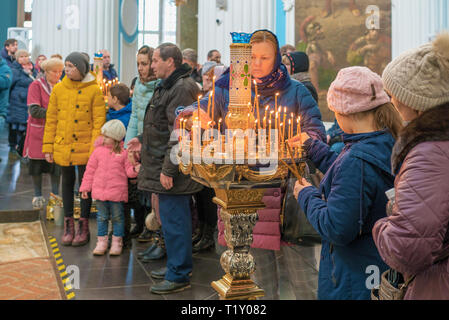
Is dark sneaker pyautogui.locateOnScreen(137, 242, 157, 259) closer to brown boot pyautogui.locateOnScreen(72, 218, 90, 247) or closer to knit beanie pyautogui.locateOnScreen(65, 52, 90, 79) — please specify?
brown boot pyautogui.locateOnScreen(72, 218, 90, 247)

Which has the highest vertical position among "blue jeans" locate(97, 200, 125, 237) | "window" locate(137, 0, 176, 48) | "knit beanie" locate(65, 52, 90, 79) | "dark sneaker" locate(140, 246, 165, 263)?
"window" locate(137, 0, 176, 48)

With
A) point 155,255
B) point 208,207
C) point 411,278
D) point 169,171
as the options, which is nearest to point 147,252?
point 155,255

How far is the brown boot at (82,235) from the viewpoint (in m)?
5.62

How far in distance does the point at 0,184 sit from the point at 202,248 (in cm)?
436

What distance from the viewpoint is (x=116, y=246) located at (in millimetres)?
5367

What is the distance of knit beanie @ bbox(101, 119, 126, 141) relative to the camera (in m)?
5.33

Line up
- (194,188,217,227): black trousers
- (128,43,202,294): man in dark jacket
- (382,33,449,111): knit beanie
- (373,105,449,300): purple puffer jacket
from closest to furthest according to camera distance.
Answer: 1. (373,105,449,300): purple puffer jacket
2. (382,33,449,111): knit beanie
3. (128,43,202,294): man in dark jacket
4. (194,188,217,227): black trousers

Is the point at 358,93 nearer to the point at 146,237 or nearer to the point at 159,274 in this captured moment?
the point at 159,274

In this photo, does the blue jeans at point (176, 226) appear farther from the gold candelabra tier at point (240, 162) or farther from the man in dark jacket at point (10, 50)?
the man in dark jacket at point (10, 50)

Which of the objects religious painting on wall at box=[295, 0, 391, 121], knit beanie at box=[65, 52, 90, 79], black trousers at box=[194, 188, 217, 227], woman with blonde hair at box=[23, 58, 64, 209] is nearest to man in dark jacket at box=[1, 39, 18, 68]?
woman with blonde hair at box=[23, 58, 64, 209]

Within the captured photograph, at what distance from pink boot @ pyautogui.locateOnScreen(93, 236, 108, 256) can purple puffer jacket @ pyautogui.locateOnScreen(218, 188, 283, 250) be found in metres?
2.57

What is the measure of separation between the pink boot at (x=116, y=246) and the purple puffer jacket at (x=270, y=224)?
249cm
